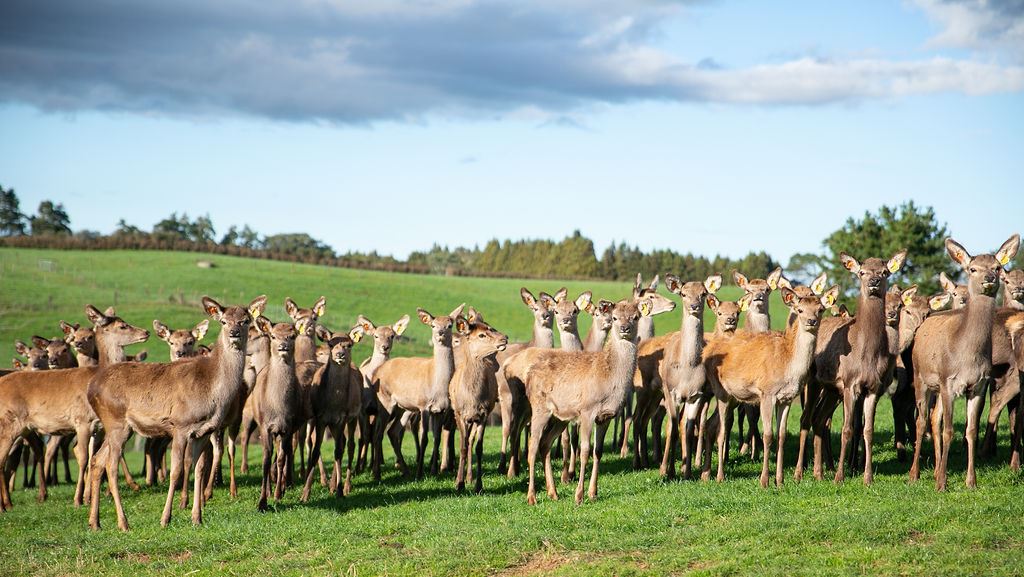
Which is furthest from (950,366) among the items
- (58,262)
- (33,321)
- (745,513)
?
(58,262)

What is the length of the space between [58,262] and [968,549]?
259 ft

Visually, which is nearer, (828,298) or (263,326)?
(828,298)

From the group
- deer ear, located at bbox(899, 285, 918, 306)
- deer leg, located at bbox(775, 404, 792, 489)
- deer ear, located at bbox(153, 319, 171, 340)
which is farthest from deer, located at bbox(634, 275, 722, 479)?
deer ear, located at bbox(153, 319, 171, 340)

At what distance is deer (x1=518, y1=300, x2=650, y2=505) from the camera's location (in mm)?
14305

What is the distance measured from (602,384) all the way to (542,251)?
396 ft

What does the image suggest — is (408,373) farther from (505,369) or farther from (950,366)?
(950,366)

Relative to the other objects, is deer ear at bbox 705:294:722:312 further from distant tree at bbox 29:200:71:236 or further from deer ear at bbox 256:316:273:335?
distant tree at bbox 29:200:71:236

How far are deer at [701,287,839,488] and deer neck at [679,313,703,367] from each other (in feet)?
1.42

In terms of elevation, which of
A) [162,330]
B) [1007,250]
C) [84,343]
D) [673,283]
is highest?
[1007,250]

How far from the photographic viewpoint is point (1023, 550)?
32.4 feet

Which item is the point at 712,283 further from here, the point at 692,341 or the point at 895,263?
the point at 895,263

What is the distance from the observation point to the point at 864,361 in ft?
46.0

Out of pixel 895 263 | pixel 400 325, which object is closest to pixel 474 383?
pixel 400 325

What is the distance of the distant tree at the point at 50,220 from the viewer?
406 ft
